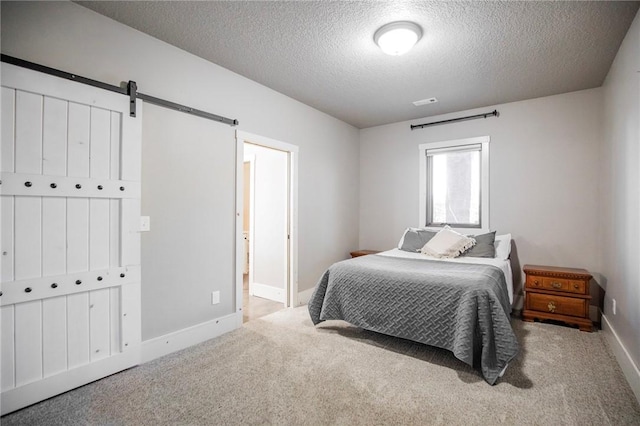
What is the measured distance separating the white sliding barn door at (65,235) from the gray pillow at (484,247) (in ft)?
11.1

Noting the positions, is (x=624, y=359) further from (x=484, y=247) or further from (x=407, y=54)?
(x=407, y=54)

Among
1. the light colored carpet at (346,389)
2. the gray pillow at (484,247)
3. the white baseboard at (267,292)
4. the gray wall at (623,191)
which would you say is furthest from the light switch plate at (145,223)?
the gray wall at (623,191)

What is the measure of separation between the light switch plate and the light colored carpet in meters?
1.04

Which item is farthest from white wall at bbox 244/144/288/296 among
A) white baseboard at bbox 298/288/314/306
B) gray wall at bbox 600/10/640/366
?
gray wall at bbox 600/10/640/366

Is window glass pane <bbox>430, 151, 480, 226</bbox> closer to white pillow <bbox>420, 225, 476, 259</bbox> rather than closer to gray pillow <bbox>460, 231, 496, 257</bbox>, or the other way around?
gray pillow <bbox>460, 231, 496, 257</bbox>

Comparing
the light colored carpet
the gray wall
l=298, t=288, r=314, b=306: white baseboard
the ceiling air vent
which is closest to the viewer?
the light colored carpet

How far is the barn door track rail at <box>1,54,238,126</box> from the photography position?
185 cm

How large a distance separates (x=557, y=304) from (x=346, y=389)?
2.57 metres

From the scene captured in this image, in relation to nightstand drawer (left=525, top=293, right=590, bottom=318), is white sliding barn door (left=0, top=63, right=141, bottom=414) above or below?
above

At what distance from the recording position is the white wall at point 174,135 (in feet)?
6.61

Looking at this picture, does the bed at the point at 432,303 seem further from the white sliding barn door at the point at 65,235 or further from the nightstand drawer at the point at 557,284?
the white sliding barn door at the point at 65,235

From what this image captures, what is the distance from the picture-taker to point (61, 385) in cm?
197

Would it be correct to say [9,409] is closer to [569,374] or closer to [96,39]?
[96,39]

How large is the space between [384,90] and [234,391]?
10.7ft
